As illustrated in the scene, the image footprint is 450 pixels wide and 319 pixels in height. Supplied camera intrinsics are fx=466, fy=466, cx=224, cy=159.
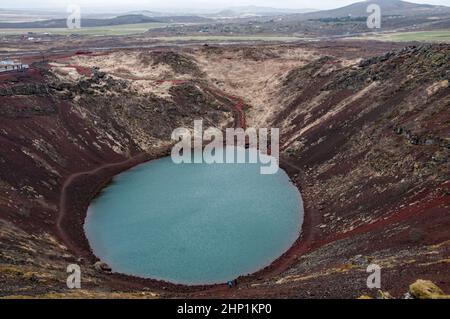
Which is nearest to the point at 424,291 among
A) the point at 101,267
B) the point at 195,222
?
the point at 101,267

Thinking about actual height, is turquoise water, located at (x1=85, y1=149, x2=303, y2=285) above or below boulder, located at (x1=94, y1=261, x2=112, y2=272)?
above

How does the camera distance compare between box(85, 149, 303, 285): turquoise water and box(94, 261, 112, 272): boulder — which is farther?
box(85, 149, 303, 285): turquoise water

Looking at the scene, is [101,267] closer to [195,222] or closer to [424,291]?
[195,222]

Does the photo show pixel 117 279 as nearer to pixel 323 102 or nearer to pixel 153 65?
A: pixel 323 102

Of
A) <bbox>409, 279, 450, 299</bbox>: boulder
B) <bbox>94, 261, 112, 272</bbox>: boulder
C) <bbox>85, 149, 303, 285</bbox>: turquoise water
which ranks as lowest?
<bbox>94, 261, 112, 272</bbox>: boulder

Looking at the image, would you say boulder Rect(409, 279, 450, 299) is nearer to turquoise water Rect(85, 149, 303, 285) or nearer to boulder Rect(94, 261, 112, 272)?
turquoise water Rect(85, 149, 303, 285)

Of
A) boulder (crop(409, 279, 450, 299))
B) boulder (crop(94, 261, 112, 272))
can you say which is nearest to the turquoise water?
boulder (crop(94, 261, 112, 272))

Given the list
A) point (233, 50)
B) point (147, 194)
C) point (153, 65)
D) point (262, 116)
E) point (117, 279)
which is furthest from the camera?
point (233, 50)

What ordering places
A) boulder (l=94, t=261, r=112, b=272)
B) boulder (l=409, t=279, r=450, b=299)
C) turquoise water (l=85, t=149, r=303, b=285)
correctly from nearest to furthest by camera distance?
boulder (l=409, t=279, r=450, b=299)
boulder (l=94, t=261, r=112, b=272)
turquoise water (l=85, t=149, r=303, b=285)
